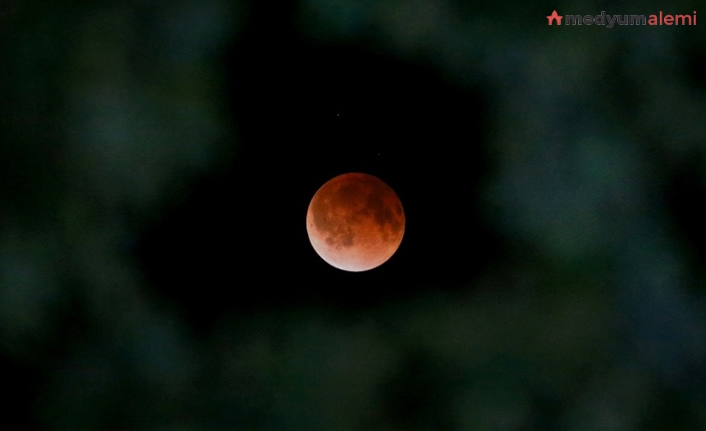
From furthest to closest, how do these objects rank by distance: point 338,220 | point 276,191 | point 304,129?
point 276,191
point 304,129
point 338,220

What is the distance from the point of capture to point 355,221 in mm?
6289

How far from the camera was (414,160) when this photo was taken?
1291cm

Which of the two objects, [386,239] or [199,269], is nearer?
[386,239]

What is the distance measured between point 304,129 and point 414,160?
2112mm

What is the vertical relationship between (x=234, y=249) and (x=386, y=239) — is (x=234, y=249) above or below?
above

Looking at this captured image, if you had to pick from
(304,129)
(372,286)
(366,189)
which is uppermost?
(304,129)

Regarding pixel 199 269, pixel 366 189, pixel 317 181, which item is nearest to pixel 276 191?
pixel 317 181

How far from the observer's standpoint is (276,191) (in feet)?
42.6

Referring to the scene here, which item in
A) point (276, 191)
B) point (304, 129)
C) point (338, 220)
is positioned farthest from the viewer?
point (276, 191)

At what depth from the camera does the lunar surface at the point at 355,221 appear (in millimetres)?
6289

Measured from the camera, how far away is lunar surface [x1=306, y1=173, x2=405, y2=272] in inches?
248

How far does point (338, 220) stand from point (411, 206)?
23.4 ft

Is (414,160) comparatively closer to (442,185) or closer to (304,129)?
(442,185)

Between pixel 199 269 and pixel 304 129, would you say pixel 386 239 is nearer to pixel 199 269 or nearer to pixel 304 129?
pixel 304 129
